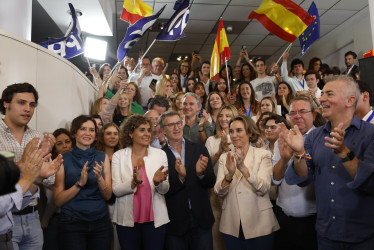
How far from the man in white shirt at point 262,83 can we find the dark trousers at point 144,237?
12.7 ft

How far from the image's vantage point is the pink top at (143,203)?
2824 mm

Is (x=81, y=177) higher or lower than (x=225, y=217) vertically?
higher

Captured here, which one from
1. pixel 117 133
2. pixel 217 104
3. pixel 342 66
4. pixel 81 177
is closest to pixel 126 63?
pixel 217 104

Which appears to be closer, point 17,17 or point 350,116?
point 350,116

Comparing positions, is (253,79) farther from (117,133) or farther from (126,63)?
(117,133)

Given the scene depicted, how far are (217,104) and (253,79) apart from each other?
240 centimetres

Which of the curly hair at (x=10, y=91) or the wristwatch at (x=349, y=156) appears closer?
the wristwatch at (x=349, y=156)

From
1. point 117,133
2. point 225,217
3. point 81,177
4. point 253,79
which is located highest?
point 253,79

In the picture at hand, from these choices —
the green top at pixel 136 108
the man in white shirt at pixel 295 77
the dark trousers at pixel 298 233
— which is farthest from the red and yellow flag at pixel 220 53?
the dark trousers at pixel 298 233

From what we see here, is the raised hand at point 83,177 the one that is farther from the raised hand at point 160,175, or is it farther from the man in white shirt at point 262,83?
the man in white shirt at point 262,83

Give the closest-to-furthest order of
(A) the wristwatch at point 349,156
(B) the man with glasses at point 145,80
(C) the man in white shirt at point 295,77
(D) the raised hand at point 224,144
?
(A) the wristwatch at point 349,156
(D) the raised hand at point 224,144
(B) the man with glasses at point 145,80
(C) the man in white shirt at point 295,77

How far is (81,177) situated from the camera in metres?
2.76

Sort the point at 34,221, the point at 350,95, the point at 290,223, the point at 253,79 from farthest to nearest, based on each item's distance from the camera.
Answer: the point at 253,79 → the point at 290,223 → the point at 34,221 → the point at 350,95

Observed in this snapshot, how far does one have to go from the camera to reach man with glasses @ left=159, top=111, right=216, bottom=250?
115 inches
